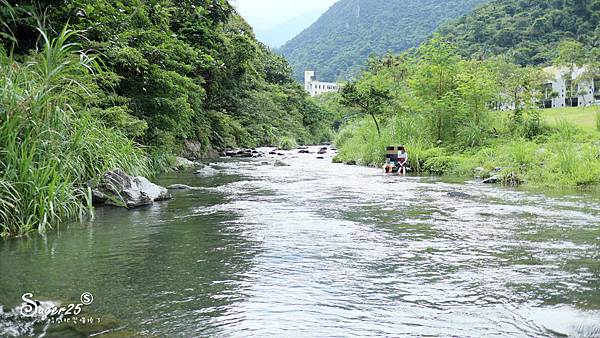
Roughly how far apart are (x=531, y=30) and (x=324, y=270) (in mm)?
62491

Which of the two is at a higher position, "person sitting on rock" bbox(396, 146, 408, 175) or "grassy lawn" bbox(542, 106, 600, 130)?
"grassy lawn" bbox(542, 106, 600, 130)

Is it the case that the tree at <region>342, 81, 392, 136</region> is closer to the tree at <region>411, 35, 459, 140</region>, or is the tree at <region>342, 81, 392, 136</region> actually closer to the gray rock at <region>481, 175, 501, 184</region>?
the tree at <region>411, 35, 459, 140</region>

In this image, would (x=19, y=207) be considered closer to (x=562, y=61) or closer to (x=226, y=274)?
(x=226, y=274)

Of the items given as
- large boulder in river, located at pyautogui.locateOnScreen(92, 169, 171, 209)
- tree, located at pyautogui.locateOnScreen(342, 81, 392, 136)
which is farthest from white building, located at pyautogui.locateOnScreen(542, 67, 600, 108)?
large boulder in river, located at pyautogui.locateOnScreen(92, 169, 171, 209)

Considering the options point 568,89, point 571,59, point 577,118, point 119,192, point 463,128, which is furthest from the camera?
point 568,89

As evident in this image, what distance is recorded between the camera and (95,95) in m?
8.40

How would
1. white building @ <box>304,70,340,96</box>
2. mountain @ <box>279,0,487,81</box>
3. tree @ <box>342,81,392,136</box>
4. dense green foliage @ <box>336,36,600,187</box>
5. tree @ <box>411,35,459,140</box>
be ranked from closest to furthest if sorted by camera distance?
dense green foliage @ <box>336,36,600,187</box> < tree @ <box>411,35,459,140</box> < tree @ <box>342,81,392,136</box> < mountain @ <box>279,0,487,81</box> < white building @ <box>304,70,340,96</box>

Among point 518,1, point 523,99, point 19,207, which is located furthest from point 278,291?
point 518,1

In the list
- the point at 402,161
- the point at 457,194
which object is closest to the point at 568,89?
the point at 402,161

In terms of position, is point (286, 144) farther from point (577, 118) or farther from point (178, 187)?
point (178, 187)

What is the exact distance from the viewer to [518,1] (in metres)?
65.5

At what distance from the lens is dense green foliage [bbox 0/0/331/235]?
5.91 metres

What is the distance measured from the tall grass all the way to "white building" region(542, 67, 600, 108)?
138 feet

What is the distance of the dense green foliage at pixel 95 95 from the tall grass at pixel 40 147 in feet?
0.05
